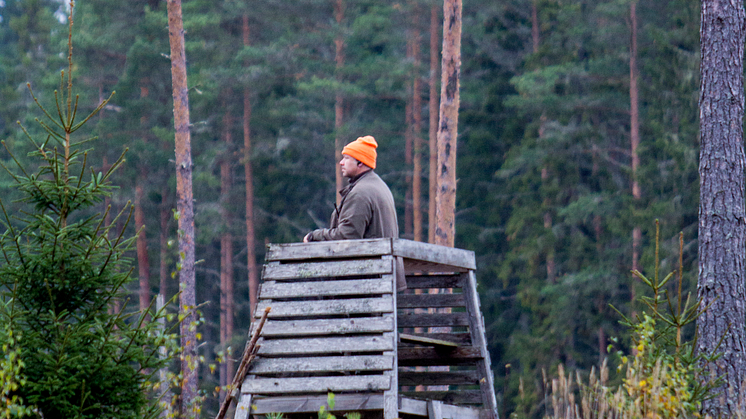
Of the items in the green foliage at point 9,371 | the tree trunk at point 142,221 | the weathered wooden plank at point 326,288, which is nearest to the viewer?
the green foliage at point 9,371

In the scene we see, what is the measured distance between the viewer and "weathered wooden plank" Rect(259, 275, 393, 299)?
531 centimetres

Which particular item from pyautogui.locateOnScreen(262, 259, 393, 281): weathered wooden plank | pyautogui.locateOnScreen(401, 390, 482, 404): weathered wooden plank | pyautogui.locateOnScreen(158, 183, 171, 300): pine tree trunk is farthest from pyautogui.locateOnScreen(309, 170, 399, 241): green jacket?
pyautogui.locateOnScreen(158, 183, 171, 300): pine tree trunk

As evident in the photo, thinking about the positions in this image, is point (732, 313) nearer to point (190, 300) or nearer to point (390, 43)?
point (190, 300)

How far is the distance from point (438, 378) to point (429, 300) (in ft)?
2.34

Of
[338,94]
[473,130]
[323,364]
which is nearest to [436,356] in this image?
[323,364]

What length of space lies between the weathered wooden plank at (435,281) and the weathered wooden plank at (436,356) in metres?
0.57

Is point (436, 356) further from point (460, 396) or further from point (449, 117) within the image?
point (449, 117)

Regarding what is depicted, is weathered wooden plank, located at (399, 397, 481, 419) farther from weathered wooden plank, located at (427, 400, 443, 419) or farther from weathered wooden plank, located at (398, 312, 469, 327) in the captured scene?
weathered wooden plank, located at (398, 312, 469, 327)

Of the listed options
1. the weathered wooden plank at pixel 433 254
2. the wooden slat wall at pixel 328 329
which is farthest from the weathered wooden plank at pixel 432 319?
the wooden slat wall at pixel 328 329

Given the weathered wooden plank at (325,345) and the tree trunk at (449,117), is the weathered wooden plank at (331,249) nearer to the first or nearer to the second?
the weathered wooden plank at (325,345)

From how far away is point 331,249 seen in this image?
5.58 m

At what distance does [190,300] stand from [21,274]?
9577mm

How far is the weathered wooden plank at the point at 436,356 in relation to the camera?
20.1ft

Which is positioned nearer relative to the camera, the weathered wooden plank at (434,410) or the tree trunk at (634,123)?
the weathered wooden plank at (434,410)
